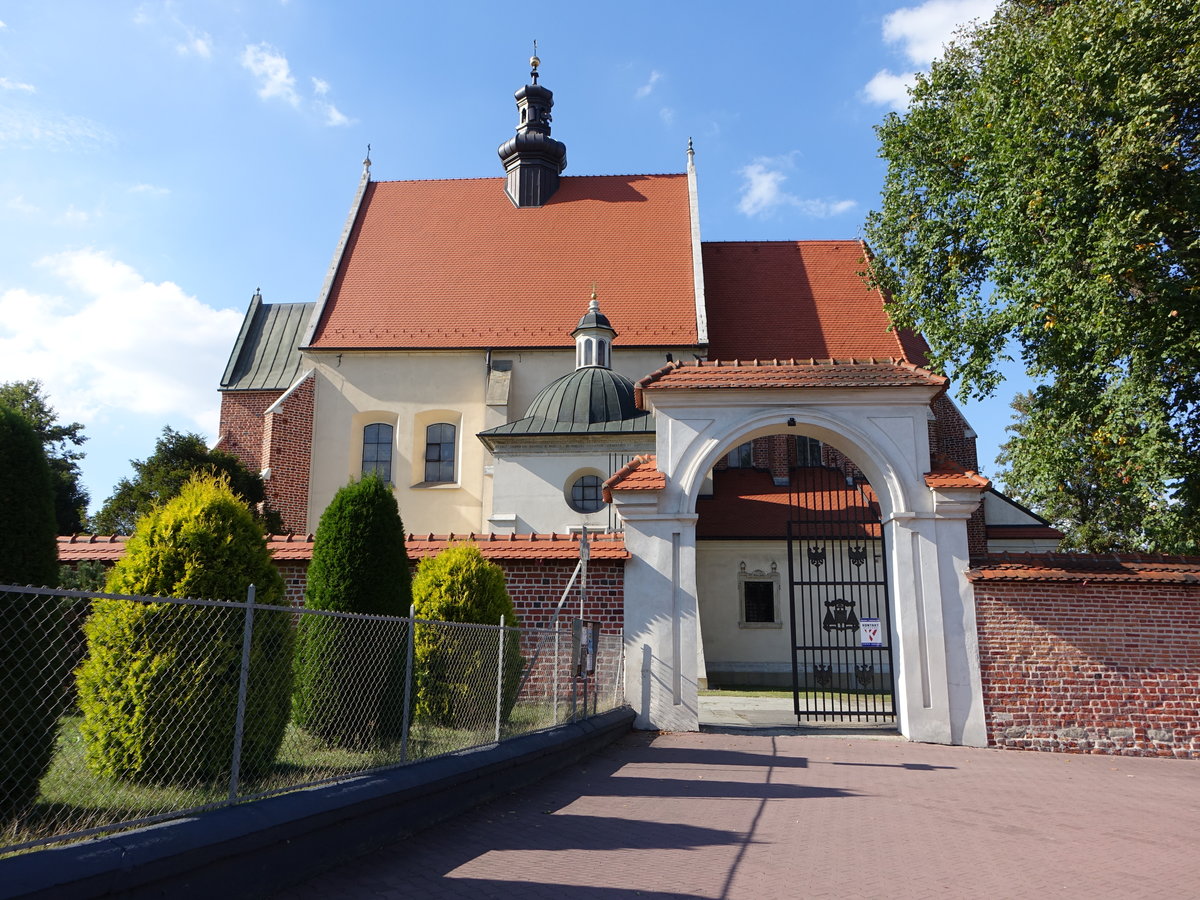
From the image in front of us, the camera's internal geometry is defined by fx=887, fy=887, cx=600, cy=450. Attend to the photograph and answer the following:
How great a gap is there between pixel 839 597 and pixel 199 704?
17525 mm

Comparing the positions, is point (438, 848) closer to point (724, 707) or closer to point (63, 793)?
point (63, 793)

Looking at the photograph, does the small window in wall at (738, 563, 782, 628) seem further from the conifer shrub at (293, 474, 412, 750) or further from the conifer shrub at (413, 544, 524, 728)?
the conifer shrub at (293, 474, 412, 750)

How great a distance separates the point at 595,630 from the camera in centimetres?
1189

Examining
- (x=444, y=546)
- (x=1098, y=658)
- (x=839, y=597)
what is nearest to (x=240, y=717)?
(x=444, y=546)

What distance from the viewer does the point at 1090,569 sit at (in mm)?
11258

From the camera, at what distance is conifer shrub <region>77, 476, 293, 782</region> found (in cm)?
523

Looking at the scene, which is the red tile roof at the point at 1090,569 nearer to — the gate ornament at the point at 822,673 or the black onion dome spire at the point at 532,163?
the gate ornament at the point at 822,673

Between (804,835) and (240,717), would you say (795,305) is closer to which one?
(804,835)

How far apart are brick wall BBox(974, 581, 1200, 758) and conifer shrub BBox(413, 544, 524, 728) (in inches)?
245

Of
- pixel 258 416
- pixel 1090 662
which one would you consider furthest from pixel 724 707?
pixel 258 416

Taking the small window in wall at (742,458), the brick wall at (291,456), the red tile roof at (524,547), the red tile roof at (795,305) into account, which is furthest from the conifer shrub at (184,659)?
the red tile roof at (795,305)

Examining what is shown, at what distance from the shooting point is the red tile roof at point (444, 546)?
11.9m

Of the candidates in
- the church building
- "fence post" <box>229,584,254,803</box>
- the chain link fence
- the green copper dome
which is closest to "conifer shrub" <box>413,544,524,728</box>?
the chain link fence

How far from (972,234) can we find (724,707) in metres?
9.84
